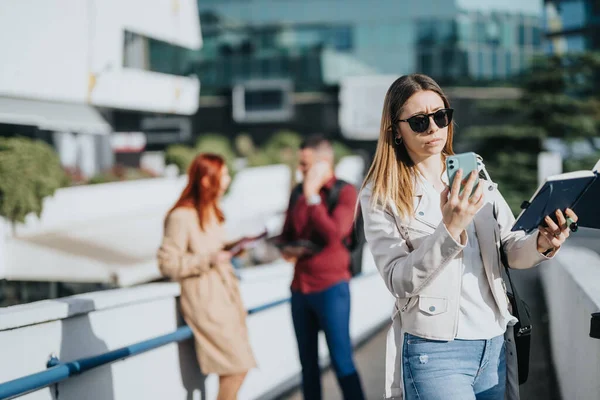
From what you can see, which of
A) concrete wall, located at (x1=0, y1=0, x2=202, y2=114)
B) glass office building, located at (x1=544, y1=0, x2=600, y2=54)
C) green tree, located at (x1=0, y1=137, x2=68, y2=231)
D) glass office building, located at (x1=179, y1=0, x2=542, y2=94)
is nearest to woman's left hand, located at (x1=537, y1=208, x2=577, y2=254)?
concrete wall, located at (x1=0, y1=0, x2=202, y2=114)

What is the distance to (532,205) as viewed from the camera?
2.88 m

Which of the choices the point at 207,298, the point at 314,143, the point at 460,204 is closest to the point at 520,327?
the point at 460,204

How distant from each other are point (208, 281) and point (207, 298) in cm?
10

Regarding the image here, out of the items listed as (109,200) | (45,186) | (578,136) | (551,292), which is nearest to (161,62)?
(109,200)

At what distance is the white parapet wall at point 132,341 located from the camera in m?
3.80

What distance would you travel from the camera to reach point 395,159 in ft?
9.65

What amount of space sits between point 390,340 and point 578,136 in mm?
41912

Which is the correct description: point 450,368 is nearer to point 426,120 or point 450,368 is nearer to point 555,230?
point 555,230

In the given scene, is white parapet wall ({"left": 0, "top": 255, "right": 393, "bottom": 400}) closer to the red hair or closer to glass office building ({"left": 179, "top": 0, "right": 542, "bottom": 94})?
the red hair

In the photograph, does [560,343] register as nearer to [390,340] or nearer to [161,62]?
[390,340]

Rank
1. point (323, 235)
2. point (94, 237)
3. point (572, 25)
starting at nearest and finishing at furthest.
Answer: point (323, 235) < point (94, 237) < point (572, 25)

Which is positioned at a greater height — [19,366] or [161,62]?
[161,62]

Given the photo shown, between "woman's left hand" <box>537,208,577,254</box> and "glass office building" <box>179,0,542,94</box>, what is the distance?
4964 centimetres

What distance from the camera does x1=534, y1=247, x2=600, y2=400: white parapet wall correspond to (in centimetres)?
432
